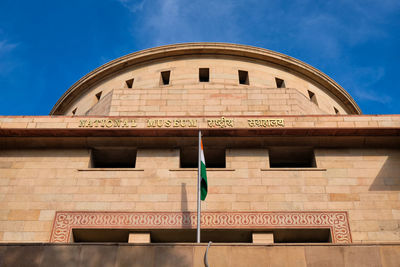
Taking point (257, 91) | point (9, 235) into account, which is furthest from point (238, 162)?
point (9, 235)

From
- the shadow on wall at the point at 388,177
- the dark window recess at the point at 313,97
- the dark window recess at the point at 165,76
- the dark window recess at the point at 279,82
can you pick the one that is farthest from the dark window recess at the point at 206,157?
the dark window recess at the point at 313,97

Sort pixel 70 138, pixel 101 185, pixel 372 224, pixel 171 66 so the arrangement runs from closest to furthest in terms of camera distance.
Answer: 1. pixel 372 224
2. pixel 101 185
3. pixel 70 138
4. pixel 171 66

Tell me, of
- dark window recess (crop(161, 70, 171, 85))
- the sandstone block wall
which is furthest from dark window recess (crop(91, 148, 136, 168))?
dark window recess (crop(161, 70, 171, 85))

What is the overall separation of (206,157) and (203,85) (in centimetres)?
471

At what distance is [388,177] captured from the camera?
46.8ft

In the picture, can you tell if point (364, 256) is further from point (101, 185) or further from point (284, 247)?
point (101, 185)

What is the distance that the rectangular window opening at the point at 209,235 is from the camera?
523 inches

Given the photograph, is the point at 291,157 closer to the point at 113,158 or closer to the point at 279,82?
the point at 113,158

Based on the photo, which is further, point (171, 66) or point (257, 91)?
point (171, 66)

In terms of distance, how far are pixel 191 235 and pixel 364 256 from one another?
5.37m

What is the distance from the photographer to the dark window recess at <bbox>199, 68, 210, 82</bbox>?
70.8 ft

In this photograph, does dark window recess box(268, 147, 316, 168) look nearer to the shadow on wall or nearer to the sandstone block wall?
the sandstone block wall

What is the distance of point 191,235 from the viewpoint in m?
13.5

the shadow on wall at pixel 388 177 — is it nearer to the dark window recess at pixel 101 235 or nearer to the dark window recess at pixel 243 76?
the dark window recess at pixel 101 235
